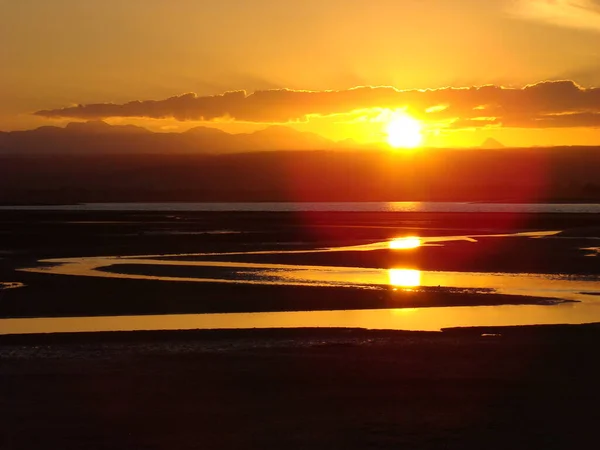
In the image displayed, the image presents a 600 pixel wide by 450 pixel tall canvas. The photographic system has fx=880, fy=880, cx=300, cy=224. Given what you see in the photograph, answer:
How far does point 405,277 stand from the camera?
29203mm

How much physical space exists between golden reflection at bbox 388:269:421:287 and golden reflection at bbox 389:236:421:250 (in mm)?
10962

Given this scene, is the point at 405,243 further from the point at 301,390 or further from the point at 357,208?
the point at 357,208

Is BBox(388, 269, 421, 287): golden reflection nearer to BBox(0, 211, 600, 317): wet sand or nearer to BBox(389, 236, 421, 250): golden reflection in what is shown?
BBox(0, 211, 600, 317): wet sand

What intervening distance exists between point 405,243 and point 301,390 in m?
34.3

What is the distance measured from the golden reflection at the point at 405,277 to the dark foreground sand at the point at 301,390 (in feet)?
A: 32.5

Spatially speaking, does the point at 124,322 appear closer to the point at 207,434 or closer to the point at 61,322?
the point at 61,322

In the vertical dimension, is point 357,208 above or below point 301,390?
above

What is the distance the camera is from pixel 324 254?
125 ft

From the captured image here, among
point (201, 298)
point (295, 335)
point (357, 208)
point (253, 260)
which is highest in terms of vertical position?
point (357, 208)

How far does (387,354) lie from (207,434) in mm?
5589

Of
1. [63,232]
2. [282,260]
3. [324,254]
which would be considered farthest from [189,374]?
[63,232]

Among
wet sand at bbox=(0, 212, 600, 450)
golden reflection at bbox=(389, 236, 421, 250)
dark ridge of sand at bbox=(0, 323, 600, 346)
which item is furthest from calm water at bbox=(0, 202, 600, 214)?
wet sand at bbox=(0, 212, 600, 450)

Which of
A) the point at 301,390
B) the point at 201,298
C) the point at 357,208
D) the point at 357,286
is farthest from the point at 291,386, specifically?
the point at 357,208

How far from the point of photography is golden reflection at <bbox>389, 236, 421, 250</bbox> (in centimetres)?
4278
